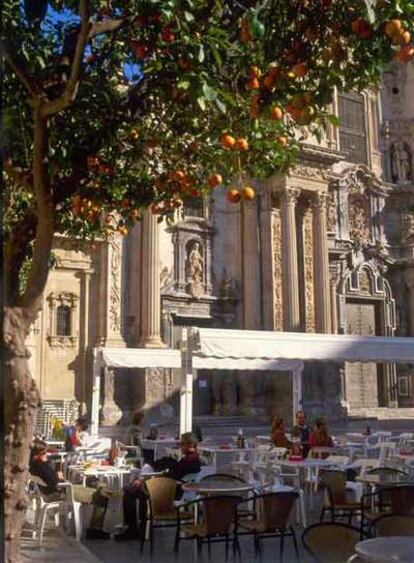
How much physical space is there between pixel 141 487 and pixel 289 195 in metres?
18.0

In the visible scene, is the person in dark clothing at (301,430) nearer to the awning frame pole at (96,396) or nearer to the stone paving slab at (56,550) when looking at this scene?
the awning frame pole at (96,396)

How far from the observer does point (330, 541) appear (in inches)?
198

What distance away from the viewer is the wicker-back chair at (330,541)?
4.99 metres

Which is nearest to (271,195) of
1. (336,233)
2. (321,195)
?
(321,195)

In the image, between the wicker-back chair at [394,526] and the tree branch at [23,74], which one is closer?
the tree branch at [23,74]

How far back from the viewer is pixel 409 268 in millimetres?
29562

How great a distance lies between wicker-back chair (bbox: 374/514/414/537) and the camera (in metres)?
5.60

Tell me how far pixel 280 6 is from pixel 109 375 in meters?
16.8

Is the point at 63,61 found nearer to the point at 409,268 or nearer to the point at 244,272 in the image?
the point at 244,272

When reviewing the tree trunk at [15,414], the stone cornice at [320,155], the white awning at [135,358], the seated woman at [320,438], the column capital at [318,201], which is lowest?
the seated woman at [320,438]

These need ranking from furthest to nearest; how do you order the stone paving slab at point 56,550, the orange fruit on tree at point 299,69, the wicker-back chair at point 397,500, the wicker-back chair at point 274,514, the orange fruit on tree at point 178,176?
the orange fruit on tree at point 178,176 < the wicker-back chair at point 397,500 < the wicker-back chair at point 274,514 < the stone paving slab at point 56,550 < the orange fruit on tree at point 299,69

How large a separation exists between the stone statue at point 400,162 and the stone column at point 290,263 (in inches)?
314

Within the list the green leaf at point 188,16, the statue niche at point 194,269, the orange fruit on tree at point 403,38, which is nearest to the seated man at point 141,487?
the green leaf at point 188,16

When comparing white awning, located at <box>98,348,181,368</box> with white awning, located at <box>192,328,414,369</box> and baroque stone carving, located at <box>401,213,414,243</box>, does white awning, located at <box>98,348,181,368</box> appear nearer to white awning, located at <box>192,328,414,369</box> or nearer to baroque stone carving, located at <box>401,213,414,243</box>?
white awning, located at <box>192,328,414,369</box>
